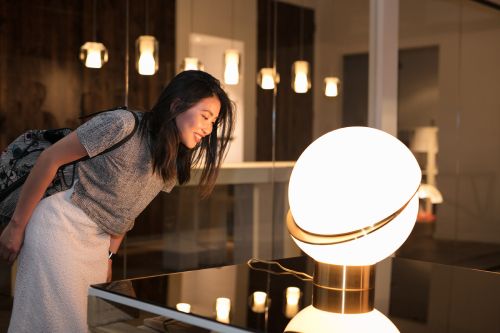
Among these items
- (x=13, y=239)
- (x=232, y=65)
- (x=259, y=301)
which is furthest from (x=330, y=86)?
(x=259, y=301)

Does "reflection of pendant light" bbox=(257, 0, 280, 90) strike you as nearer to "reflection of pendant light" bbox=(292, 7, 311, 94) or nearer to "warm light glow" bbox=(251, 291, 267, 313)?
"reflection of pendant light" bbox=(292, 7, 311, 94)

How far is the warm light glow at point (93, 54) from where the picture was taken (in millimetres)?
3449

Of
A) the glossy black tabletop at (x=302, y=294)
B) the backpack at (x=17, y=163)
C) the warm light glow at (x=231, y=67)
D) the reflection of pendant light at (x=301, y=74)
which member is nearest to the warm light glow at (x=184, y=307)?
the glossy black tabletop at (x=302, y=294)

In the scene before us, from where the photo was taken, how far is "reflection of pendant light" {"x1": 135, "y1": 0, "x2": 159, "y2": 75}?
3678 mm

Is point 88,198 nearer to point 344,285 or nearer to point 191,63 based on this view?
point 344,285

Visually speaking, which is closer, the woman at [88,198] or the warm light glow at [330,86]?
the woman at [88,198]

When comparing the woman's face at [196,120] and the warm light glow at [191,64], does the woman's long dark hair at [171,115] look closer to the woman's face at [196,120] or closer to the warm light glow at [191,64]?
the woman's face at [196,120]

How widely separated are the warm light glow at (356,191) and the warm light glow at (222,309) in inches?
8.3

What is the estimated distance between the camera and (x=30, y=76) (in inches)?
129

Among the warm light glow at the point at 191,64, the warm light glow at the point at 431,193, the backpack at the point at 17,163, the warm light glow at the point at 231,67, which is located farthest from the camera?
the warm light glow at the point at 431,193

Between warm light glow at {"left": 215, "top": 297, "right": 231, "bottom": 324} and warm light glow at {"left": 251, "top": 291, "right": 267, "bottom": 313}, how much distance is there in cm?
4

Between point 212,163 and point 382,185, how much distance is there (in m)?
0.85

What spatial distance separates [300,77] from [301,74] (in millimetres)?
23

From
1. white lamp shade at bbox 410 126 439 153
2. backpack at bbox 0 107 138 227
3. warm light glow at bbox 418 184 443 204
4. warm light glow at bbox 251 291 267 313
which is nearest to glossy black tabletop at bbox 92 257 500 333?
warm light glow at bbox 251 291 267 313
